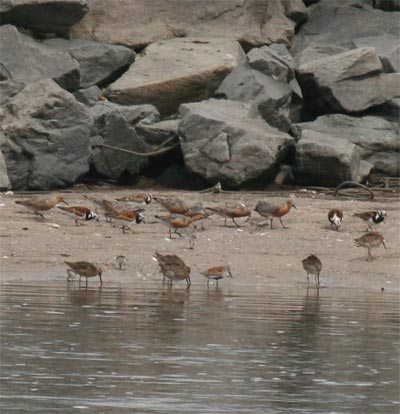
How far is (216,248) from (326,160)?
575 centimetres

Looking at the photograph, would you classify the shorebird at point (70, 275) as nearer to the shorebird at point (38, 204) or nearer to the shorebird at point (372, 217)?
the shorebird at point (38, 204)

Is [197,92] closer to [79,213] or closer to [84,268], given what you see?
[79,213]

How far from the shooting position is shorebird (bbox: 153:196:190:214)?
67.8 feet

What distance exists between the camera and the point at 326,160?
24.3 m

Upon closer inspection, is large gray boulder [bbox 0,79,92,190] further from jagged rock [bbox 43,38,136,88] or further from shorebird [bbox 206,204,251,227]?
shorebird [bbox 206,204,251,227]

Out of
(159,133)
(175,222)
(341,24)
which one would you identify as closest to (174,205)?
(175,222)

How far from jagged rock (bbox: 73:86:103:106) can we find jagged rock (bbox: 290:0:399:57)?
574cm

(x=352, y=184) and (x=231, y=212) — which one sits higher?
(x=352, y=184)

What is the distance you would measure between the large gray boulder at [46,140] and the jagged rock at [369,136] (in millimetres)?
4493

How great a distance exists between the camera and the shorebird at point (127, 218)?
65.4 feet

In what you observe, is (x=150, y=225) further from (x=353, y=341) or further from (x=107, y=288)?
(x=353, y=341)

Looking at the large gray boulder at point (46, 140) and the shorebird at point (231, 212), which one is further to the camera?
the large gray boulder at point (46, 140)

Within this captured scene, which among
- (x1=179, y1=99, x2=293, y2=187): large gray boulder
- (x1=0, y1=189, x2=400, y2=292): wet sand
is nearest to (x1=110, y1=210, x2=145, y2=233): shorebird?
(x1=0, y1=189, x2=400, y2=292): wet sand

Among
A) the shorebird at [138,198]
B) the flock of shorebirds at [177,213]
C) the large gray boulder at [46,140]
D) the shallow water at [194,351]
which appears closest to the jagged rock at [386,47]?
the large gray boulder at [46,140]
